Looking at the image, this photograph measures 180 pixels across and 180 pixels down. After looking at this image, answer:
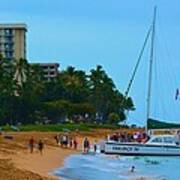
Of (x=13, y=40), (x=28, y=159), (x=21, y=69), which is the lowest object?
(x=28, y=159)

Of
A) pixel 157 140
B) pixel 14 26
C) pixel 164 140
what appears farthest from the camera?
pixel 14 26

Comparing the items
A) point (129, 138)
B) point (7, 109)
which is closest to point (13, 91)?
point (7, 109)

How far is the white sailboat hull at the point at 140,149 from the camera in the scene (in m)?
56.6

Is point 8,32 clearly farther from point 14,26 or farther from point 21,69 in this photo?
point 21,69

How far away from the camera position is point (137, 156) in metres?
56.2

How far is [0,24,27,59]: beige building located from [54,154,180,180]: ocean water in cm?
13382

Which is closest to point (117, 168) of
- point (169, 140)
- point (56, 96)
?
point (169, 140)

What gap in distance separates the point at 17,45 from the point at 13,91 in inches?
3301

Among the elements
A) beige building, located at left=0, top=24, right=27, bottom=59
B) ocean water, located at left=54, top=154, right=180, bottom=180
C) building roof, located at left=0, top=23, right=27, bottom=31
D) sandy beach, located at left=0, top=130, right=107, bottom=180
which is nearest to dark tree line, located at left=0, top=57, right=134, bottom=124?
sandy beach, located at left=0, top=130, right=107, bottom=180

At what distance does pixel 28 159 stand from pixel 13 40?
14888cm

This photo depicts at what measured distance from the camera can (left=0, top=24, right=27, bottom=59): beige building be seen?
621ft

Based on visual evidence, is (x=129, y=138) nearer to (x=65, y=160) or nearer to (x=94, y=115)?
(x=65, y=160)

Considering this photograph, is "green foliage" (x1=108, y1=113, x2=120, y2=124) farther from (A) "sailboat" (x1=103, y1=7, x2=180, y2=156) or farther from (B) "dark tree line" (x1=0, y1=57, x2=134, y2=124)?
(A) "sailboat" (x1=103, y1=7, x2=180, y2=156)

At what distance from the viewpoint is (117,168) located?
45.7 metres
